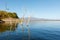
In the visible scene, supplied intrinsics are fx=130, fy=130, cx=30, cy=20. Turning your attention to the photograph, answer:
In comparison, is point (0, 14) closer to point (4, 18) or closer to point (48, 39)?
point (4, 18)

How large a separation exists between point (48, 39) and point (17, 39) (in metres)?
6.52

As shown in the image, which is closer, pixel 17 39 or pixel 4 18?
pixel 17 39

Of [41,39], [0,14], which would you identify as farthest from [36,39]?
[0,14]

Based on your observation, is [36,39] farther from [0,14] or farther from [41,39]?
[0,14]

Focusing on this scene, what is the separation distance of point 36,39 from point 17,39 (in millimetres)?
3956

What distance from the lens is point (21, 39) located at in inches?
1050

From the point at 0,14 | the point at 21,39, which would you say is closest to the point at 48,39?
the point at 21,39

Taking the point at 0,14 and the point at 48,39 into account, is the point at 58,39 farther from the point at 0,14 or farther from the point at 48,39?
the point at 0,14

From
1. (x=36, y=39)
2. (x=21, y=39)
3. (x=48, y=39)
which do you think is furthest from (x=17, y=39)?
(x=48, y=39)

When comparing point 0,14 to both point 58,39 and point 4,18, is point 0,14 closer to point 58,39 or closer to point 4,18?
point 4,18

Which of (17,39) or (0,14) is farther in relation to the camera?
(0,14)

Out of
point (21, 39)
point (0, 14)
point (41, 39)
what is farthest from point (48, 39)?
point (0, 14)

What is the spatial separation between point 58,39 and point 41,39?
362 cm

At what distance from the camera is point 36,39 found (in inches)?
1067
